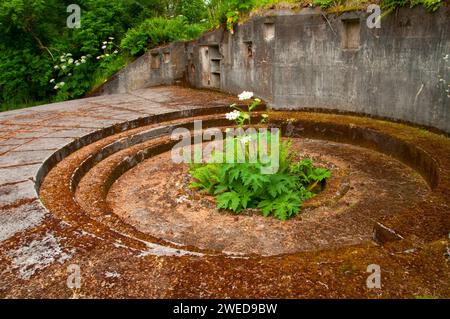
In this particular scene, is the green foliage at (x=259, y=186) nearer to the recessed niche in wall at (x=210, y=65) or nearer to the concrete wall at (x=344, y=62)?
the concrete wall at (x=344, y=62)

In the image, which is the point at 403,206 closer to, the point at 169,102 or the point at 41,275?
the point at 41,275

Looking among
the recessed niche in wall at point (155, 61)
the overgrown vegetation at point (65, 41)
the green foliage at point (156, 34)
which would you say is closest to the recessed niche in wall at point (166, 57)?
the recessed niche in wall at point (155, 61)

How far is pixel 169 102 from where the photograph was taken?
782cm

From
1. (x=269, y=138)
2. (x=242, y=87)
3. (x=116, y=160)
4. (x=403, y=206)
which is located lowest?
(x=403, y=206)

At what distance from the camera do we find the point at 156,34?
10586 mm

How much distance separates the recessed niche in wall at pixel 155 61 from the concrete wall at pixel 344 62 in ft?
7.35

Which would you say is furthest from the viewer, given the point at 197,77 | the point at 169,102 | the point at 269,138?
the point at 197,77

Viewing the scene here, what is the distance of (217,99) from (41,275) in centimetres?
620

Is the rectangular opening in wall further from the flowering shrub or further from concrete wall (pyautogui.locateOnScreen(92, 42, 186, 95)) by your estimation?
the flowering shrub

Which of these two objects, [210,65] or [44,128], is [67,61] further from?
[44,128]

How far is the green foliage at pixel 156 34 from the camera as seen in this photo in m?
10.5

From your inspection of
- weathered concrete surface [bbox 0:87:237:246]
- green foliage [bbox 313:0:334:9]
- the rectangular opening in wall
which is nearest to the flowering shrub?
weathered concrete surface [bbox 0:87:237:246]

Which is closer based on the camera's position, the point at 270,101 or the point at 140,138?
the point at 140,138

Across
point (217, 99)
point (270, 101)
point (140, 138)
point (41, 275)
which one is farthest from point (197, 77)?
point (41, 275)
